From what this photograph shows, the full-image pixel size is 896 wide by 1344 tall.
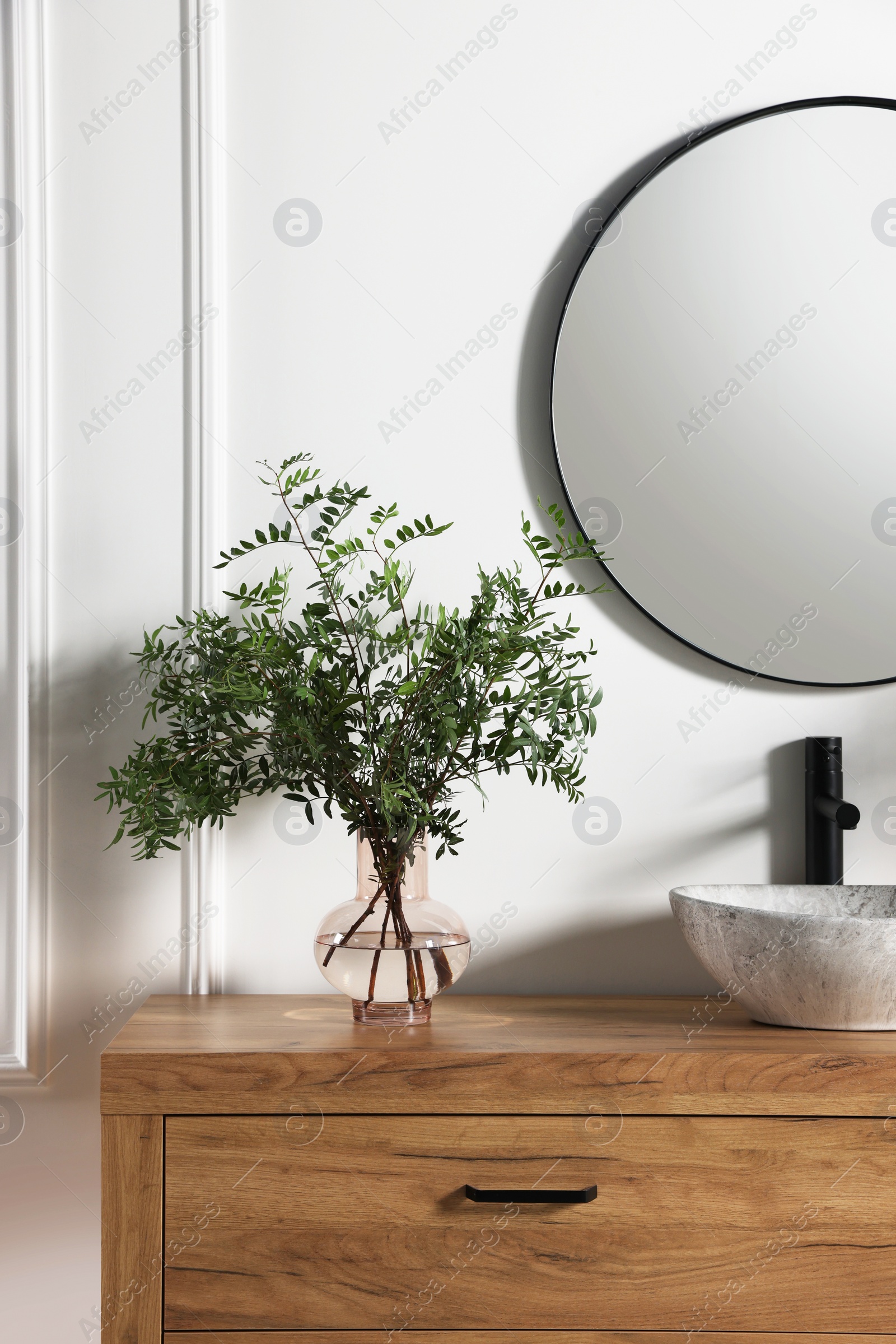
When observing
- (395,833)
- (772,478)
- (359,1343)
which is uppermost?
(772,478)

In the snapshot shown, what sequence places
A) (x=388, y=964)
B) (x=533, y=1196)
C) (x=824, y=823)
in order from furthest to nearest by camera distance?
1. (x=824, y=823)
2. (x=388, y=964)
3. (x=533, y=1196)

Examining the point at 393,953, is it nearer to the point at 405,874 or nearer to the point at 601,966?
the point at 405,874

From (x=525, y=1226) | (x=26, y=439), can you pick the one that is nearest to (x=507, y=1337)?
(x=525, y=1226)

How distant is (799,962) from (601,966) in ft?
1.22

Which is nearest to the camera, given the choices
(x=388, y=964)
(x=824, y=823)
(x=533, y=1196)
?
(x=533, y=1196)

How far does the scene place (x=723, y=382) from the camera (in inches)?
52.8

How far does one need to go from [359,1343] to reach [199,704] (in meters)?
0.67

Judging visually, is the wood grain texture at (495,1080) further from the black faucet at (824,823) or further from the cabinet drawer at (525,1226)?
the black faucet at (824,823)

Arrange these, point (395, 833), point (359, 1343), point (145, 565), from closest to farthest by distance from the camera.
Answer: point (359, 1343) → point (395, 833) → point (145, 565)

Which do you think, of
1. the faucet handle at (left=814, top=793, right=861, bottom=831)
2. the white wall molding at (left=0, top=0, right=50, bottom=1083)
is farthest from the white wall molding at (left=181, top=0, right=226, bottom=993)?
the faucet handle at (left=814, top=793, right=861, bottom=831)

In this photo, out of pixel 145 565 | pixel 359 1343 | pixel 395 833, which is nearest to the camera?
pixel 359 1343

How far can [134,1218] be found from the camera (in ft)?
3.02

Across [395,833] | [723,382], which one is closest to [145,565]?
[395,833]

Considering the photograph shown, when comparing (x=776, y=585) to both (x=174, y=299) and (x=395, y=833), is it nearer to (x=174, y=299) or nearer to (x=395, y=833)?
(x=395, y=833)
